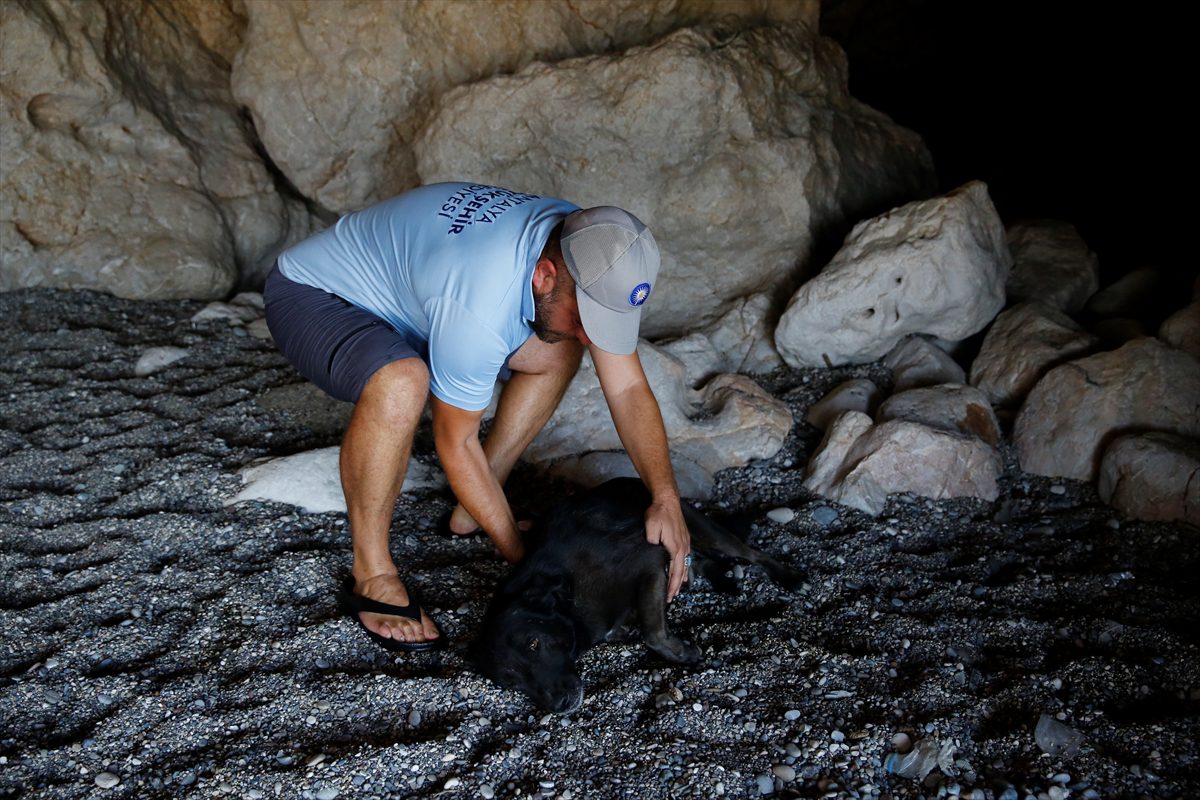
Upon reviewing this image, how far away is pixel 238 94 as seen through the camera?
586 cm

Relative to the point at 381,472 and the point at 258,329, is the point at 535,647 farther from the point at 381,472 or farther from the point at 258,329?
the point at 258,329

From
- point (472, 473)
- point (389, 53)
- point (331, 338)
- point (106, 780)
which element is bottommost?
point (106, 780)

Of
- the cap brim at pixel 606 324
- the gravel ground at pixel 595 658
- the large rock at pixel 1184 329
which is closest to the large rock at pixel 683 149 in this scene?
the gravel ground at pixel 595 658

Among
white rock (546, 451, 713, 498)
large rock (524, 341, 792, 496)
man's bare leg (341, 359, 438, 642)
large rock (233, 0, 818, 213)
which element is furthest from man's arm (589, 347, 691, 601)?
large rock (233, 0, 818, 213)

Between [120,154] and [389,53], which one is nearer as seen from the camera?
[389,53]

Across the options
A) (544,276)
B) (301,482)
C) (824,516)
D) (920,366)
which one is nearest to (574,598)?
(544,276)

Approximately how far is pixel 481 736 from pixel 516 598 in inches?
15.3

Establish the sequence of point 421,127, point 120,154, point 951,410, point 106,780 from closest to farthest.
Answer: point 106,780, point 951,410, point 421,127, point 120,154

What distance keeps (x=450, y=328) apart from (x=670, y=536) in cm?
90

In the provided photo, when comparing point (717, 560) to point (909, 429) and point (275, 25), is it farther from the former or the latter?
point (275, 25)

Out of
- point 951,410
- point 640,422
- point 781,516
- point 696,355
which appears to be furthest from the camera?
point 696,355

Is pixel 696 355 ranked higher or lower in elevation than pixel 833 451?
higher

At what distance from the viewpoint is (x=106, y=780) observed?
2637 mm

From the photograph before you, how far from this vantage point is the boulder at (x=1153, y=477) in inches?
148
